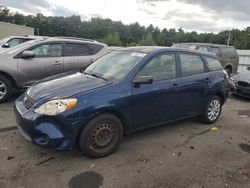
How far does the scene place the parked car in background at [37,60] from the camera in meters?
6.28

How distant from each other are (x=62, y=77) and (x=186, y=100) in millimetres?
2362

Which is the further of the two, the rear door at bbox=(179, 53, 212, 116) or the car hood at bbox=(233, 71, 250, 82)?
the car hood at bbox=(233, 71, 250, 82)

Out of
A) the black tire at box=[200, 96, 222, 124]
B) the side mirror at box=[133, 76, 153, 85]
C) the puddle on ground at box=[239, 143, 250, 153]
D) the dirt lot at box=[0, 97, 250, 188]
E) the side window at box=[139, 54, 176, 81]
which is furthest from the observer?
the black tire at box=[200, 96, 222, 124]

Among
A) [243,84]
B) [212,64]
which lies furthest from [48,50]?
[243,84]

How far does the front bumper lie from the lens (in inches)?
137

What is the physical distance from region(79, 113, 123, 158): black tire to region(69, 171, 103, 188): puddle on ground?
1.31 ft

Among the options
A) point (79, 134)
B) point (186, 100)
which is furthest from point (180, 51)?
point (79, 134)

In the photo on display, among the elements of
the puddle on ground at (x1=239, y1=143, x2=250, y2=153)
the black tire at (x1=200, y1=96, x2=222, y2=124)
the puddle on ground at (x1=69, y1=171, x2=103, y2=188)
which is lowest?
the puddle on ground at (x1=239, y1=143, x2=250, y2=153)

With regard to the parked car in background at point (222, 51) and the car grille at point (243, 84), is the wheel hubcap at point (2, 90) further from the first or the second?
the parked car in background at point (222, 51)

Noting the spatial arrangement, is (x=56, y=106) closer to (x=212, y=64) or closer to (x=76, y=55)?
(x=212, y=64)

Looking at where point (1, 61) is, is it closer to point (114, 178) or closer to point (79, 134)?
point (79, 134)

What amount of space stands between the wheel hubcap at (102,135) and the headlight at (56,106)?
1.77 ft

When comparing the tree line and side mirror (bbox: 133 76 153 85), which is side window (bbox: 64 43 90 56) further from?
the tree line

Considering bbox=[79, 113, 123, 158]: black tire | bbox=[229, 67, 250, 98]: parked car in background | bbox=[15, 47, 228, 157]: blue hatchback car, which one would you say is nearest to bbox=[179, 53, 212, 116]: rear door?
bbox=[15, 47, 228, 157]: blue hatchback car
